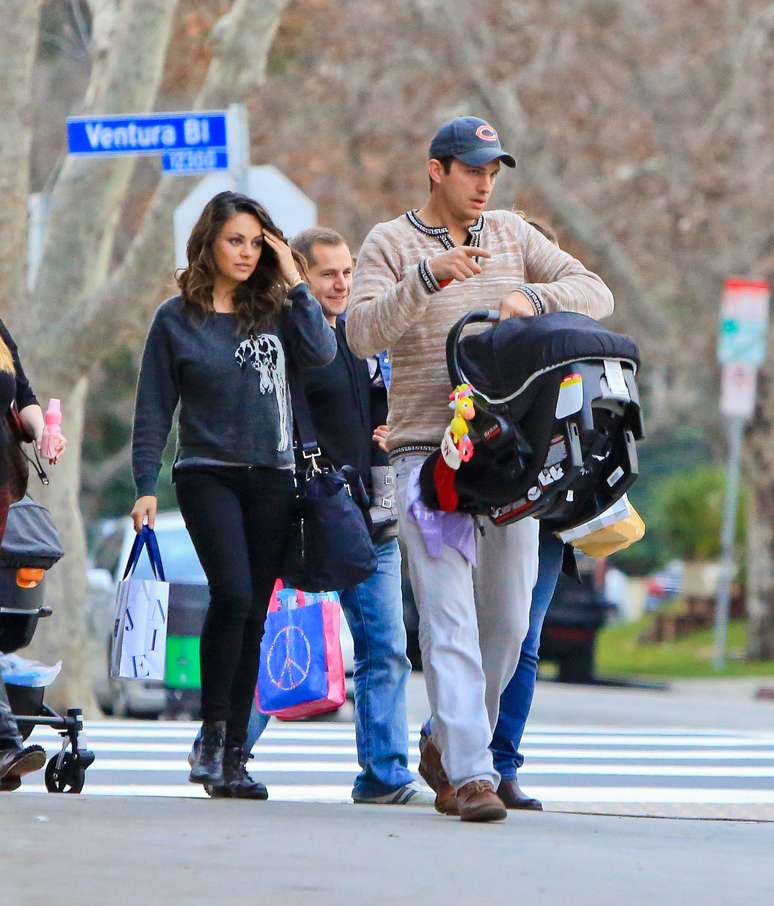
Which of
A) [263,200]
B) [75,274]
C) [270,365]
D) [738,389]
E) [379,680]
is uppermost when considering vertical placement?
[263,200]

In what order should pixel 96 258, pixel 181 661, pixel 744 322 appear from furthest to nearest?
pixel 744 322 → pixel 96 258 → pixel 181 661

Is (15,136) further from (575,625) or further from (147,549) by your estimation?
(575,625)

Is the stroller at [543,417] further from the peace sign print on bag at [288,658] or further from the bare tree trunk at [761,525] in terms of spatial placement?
the bare tree trunk at [761,525]

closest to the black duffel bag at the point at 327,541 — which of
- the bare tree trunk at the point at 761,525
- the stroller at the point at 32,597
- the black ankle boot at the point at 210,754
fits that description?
the black ankle boot at the point at 210,754

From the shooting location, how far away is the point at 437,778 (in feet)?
23.8

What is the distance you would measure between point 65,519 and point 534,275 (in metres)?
8.02

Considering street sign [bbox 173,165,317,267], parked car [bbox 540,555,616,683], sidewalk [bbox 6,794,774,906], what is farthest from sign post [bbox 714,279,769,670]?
sidewalk [bbox 6,794,774,906]

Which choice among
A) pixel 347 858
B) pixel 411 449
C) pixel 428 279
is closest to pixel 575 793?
pixel 411 449

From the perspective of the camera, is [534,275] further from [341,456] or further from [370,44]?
[370,44]

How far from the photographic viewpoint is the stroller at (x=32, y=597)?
26.0ft

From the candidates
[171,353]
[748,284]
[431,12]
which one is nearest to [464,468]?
[171,353]

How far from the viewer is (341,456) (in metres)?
7.65

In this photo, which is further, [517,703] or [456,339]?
[517,703]

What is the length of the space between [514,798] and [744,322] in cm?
1312
